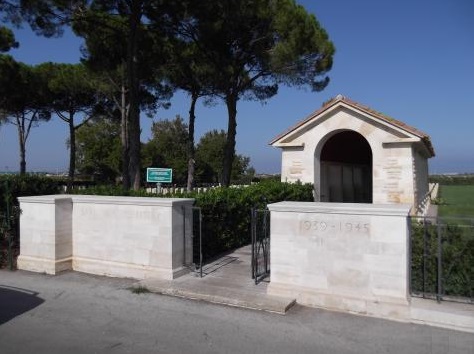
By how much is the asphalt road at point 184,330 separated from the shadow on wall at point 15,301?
1 centimetres

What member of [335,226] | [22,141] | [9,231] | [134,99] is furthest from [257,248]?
[22,141]

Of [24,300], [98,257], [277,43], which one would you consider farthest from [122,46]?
[24,300]

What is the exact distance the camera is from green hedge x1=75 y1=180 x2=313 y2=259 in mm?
8938

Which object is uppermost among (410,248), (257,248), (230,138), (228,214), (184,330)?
(230,138)

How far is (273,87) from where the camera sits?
23.0 meters

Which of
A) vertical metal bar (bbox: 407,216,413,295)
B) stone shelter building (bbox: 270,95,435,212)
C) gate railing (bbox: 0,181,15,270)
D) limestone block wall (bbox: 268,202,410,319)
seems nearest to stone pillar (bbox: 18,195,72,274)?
gate railing (bbox: 0,181,15,270)

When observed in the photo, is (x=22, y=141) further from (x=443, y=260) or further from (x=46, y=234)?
(x=443, y=260)

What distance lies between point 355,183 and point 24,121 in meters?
25.2

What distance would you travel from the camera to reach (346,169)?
741 inches

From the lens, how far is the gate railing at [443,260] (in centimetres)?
553

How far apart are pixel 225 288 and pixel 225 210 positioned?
2.99 m

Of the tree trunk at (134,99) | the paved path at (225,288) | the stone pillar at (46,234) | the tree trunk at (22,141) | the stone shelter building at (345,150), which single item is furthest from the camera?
the tree trunk at (22,141)

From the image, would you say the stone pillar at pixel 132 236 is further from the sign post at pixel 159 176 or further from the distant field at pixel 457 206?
the distant field at pixel 457 206

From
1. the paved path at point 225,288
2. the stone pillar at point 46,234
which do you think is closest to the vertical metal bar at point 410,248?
the paved path at point 225,288
